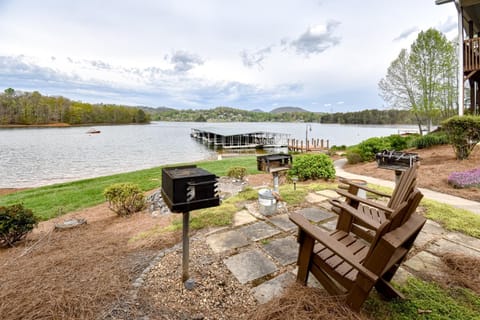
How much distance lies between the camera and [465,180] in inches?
192

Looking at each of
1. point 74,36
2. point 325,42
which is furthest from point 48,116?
point 325,42

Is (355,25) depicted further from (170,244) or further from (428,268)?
(170,244)

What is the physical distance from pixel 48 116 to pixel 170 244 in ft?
247

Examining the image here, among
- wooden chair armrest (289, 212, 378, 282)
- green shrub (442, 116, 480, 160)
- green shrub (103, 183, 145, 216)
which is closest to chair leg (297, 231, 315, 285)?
A: wooden chair armrest (289, 212, 378, 282)

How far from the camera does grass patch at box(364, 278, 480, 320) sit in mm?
1452

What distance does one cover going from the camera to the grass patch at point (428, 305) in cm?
145

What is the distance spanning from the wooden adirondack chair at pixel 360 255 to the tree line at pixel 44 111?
73.1 meters

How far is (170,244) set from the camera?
2617 mm

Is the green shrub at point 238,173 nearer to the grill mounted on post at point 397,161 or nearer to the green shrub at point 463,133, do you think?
the grill mounted on post at point 397,161

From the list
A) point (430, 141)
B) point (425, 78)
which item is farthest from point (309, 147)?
point (430, 141)

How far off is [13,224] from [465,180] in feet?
29.5

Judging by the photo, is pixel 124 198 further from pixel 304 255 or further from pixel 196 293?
pixel 304 255

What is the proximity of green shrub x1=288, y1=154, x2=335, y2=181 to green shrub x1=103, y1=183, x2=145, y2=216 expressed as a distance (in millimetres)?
4337

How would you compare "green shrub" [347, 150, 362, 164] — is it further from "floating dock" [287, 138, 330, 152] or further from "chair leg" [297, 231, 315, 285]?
→ "chair leg" [297, 231, 315, 285]
